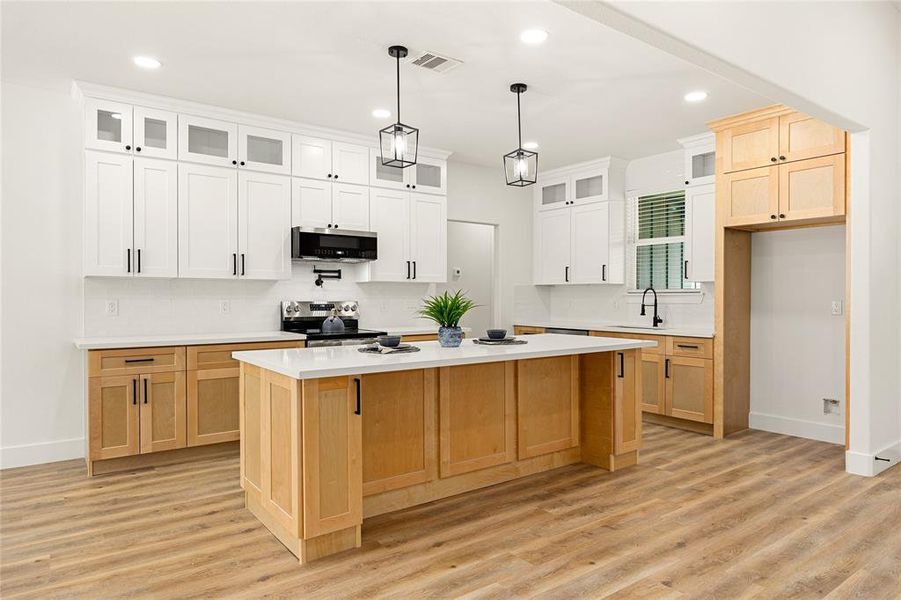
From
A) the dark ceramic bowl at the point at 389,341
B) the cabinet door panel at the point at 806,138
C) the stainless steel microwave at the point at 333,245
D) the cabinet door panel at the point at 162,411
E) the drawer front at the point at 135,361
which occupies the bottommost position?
the cabinet door panel at the point at 162,411

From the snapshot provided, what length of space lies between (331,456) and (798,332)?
4.20 metres

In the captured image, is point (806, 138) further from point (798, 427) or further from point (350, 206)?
point (350, 206)

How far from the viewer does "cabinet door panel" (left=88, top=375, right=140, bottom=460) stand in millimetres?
3865

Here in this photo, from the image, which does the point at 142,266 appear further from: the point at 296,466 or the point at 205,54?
the point at 296,466

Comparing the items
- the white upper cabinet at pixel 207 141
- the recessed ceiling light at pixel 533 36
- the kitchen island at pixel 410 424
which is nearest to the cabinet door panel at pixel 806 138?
the kitchen island at pixel 410 424

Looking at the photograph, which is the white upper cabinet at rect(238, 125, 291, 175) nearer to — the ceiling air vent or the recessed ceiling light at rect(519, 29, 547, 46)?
the ceiling air vent

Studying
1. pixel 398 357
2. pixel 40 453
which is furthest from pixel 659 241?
pixel 40 453

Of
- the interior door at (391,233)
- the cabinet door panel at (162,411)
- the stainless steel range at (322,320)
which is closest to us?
the cabinet door panel at (162,411)

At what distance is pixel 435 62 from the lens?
3.67 metres

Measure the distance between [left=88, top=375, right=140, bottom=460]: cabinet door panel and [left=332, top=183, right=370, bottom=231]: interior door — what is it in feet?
6.95

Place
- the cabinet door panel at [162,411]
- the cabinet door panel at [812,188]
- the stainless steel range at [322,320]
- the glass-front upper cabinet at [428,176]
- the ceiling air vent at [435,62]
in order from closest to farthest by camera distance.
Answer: the ceiling air vent at [435,62]
the cabinet door panel at [162,411]
the cabinet door panel at [812,188]
the stainless steel range at [322,320]
the glass-front upper cabinet at [428,176]

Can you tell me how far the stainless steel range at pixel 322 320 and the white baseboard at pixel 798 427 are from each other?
11.2ft

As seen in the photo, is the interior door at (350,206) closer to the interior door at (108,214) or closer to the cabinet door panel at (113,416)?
the interior door at (108,214)

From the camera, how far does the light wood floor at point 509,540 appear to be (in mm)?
2393
